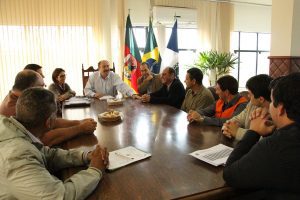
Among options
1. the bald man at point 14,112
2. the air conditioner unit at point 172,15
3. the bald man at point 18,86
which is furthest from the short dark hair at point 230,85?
the air conditioner unit at point 172,15

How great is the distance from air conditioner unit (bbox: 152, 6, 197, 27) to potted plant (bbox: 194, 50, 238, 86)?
0.78m

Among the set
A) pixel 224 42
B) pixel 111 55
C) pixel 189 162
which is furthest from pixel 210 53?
pixel 189 162

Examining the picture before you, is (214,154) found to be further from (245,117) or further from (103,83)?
A: (103,83)

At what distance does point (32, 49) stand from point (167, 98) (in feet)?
10.1

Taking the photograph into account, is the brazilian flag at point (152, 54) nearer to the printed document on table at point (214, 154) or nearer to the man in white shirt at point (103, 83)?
the man in white shirt at point (103, 83)

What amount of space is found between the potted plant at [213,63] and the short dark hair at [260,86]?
172 inches

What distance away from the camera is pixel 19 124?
1064mm

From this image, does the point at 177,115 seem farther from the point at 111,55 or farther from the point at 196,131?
the point at 111,55

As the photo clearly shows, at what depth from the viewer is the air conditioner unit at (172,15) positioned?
5582 millimetres

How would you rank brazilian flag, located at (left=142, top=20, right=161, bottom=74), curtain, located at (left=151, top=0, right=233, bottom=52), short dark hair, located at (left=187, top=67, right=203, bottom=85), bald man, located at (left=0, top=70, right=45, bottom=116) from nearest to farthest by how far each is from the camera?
bald man, located at (left=0, top=70, right=45, bottom=116) < short dark hair, located at (left=187, top=67, right=203, bottom=85) < brazilian flag, located at (left=142, top=20, right=161, bottom=74) < curtain, located at (left=151, top=0, right=233, bottom=52)

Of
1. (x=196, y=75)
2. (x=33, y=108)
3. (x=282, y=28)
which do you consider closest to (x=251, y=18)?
(x=282, y=28)

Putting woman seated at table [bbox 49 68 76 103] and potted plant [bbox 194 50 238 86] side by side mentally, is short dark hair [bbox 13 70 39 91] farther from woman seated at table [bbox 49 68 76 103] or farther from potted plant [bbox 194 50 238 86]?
potted plant [bbox 194 50 238 86]

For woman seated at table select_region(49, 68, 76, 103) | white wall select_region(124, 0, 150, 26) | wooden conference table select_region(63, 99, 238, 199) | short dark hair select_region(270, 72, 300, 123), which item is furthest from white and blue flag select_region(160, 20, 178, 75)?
short dark hair select_region(270, 72, 300, 123)

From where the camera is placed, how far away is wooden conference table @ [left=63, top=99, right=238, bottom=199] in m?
1.07
